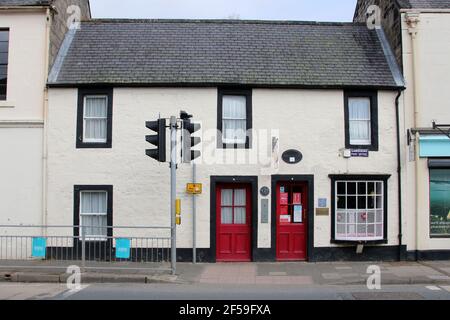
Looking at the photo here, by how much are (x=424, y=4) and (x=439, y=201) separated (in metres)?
5.84

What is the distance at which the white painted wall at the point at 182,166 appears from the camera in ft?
42.1

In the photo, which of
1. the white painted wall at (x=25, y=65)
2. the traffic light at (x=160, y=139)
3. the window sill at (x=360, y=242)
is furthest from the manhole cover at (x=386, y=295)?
the white painted wall at (x=25, y=65)

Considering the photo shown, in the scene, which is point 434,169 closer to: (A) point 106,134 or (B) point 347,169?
(B) point 347,169

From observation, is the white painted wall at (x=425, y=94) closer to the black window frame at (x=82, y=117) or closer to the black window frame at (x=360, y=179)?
the black window frame at (x=360, y=179)

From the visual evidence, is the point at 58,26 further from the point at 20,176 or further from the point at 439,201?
the point at 439,201

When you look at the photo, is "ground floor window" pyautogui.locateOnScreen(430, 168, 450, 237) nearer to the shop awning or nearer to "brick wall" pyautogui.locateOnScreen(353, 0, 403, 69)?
the shop awning

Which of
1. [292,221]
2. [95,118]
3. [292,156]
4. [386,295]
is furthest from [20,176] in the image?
[386,295]

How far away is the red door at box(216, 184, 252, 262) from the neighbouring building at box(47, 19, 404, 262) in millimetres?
29

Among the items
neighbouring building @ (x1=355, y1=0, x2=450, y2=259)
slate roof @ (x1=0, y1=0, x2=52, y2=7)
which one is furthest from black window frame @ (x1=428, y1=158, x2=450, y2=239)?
slate roof @ (x1=0, y1=0, x2=52, y2=7)

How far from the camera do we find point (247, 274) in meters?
11.1

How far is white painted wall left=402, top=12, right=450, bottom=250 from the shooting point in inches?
508

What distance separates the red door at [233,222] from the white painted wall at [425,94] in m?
4.50

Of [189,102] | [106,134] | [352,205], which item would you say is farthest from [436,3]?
[106,134]

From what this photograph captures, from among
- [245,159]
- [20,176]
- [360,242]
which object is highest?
[245,159]
